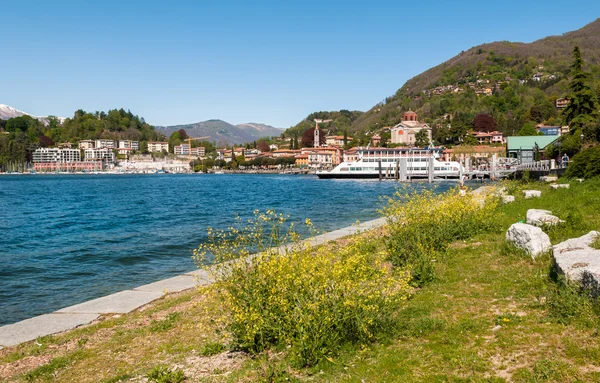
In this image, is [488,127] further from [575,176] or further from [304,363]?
[304,363]

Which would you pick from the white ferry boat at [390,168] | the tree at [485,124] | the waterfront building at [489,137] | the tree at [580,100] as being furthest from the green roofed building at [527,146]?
the tree at [485,124]

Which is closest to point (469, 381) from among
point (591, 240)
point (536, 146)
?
point (591, 240)

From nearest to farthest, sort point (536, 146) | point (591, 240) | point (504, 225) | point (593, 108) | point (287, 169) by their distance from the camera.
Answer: point (591, 240) → point (504, 225) → point (593, 108) → point (536, 146) → point (287, 169)

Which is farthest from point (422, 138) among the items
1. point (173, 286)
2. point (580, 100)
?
point (173, 286)

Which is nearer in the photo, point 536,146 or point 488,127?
point 536,146

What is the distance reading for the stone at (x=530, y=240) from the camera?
8492mm

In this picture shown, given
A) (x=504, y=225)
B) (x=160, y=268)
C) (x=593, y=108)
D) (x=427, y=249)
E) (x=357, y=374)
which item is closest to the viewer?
(x=357, y=374)

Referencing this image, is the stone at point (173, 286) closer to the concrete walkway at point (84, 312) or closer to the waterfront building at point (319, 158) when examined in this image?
the concrete walkway at point (84, 312)

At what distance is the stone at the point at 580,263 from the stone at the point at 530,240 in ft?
2.43

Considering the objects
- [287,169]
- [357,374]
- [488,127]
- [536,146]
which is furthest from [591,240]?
[287,169]

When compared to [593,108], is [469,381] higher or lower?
lower

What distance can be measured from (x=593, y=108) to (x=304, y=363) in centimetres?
5426

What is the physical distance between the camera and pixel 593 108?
48.9 m

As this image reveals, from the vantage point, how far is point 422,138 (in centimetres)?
14325
